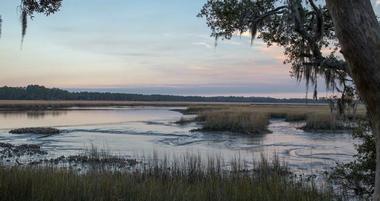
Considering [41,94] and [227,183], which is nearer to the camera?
[227,183]

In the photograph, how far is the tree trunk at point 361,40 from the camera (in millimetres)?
4297

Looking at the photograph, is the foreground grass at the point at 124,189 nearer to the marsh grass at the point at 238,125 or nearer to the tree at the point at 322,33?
the tree at the point at 322,33

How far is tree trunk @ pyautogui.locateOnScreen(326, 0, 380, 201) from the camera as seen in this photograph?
430 centimetres

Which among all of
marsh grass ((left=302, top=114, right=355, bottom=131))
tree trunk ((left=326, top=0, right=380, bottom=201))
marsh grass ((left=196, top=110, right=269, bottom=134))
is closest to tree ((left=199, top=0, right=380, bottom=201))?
tree trunk ((left=326, top=0, right=380, bottom=201))

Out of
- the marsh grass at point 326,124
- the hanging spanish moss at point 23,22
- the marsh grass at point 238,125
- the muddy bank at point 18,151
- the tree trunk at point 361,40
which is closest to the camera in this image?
the tree trunk at point 361,40

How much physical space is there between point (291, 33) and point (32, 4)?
5.79 m

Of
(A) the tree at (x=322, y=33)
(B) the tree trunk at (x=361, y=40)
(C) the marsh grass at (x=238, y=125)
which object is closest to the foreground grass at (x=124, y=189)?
(A) the tree at (x=322, y=33)

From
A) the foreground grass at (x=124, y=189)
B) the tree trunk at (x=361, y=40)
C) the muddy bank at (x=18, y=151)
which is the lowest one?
the muddy bank at (x=18, y=151)

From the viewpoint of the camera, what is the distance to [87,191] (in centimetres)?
961

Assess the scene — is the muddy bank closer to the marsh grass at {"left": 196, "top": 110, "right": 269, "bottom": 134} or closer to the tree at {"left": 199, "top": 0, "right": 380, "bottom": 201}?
the tree at {"left": 199, "top": 0, "right": 380, "bottom": 201}

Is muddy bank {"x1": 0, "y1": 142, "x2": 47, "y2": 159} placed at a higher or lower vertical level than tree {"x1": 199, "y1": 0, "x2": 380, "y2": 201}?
lower

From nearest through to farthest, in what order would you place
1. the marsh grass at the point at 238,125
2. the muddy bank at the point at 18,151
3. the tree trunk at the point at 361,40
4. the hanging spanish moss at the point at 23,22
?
the tree trunk at the point at 361,40 < the hanging spanish moss at the point at 23,22 < the muddy bank at the point at 18,151 < the marsh grass at the point at 238,125

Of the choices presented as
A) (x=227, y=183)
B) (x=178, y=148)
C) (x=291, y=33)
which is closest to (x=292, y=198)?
(x=227, y=183)

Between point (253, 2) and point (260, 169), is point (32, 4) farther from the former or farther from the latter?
point (260, 169)
